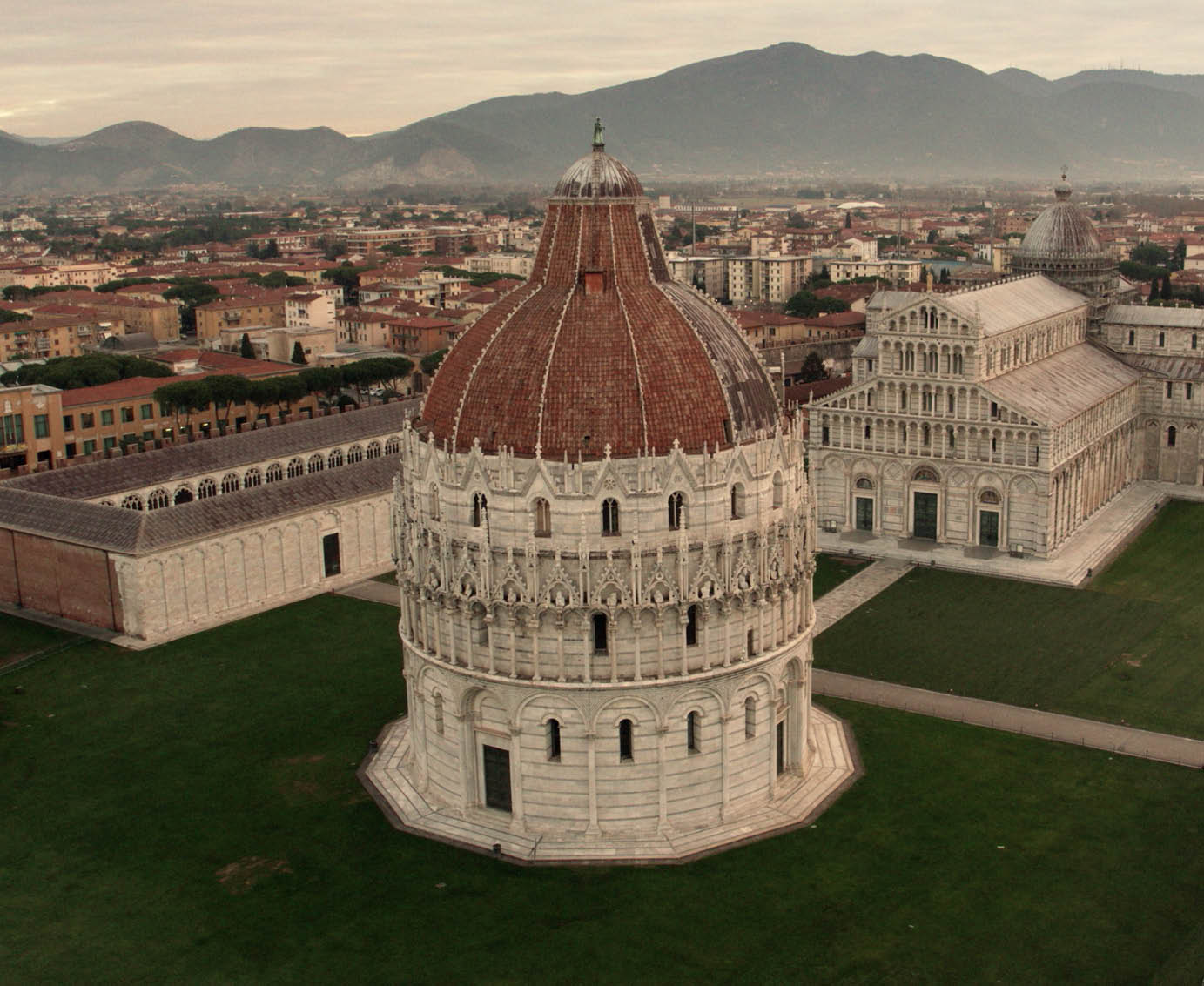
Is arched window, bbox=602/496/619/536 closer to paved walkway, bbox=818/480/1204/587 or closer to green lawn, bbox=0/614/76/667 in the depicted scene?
green lawn, bbox=0/614/76/667

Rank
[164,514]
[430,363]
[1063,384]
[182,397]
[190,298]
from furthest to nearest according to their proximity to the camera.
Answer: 1. [190,298]
2. [430,363]
3. [182,397]
4. [1063,384]
5. [164,514]

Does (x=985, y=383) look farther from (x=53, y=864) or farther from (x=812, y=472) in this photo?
(x=53, y=864)

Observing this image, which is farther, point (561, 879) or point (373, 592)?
point (373, 592)

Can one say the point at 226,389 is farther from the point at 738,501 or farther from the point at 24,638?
the point at 738,501

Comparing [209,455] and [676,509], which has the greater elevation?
[676,509]

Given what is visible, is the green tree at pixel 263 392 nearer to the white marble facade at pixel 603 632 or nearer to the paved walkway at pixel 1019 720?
the paved walkway at pixel 1019 720

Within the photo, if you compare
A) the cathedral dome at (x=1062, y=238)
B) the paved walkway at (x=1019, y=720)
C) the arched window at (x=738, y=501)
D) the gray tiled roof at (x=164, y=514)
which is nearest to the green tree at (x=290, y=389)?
the gray tiled roof at (x=164, y=514)

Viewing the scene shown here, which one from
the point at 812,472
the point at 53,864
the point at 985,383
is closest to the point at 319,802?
the point at 53,864

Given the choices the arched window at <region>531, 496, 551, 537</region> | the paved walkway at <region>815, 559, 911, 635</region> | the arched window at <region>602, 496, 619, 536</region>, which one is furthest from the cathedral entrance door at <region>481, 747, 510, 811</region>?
the paved walkway at <region>815, 559, 911, 635</region>

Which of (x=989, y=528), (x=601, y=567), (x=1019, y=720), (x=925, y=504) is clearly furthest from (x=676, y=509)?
(x=989, y=528)
